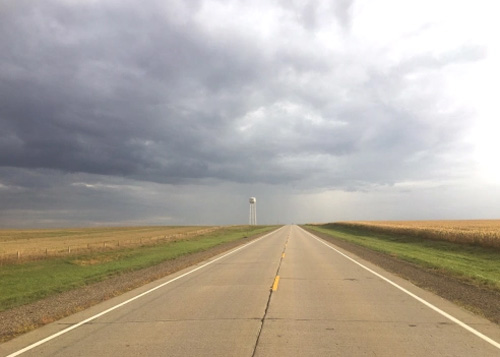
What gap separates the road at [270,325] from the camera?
657 cm

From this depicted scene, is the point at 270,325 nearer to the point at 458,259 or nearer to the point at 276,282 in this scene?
the point at 276,282

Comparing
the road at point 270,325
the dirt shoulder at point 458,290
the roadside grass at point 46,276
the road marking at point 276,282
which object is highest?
the road marking at point 276,282

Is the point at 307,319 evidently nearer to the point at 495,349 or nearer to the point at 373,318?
the point at 373,318

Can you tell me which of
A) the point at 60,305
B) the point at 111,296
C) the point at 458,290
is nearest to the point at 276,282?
the point at 111,296

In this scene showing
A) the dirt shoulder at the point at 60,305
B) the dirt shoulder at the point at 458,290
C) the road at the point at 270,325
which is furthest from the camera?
the dirt shoulder at the point at 458,290

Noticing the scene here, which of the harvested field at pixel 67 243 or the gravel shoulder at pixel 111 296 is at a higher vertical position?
the harvested field at pixel 67 243

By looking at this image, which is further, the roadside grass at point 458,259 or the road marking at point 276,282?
the roadside grass at point 458,259

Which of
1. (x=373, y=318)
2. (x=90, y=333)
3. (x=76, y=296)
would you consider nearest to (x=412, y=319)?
(x=373, y=318)

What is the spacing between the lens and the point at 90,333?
7.84m

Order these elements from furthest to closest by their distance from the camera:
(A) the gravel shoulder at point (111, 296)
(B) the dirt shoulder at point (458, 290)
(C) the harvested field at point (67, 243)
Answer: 1. (C) the harvested field at point (67, 243)
2. (B) the dirt shoulder at point (458, 290)
3. (A) the gravel shoulder at point (111, 296)

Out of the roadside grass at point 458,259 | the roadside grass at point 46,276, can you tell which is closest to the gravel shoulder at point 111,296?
the roadside grass at point 46,276

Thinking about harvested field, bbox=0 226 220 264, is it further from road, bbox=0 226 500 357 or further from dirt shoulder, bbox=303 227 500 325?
dirt shoulder, bbox=303 227 500 325

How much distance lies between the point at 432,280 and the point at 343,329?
8.65m

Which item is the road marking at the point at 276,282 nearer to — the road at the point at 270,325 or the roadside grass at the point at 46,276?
the road at the point at 270,325
